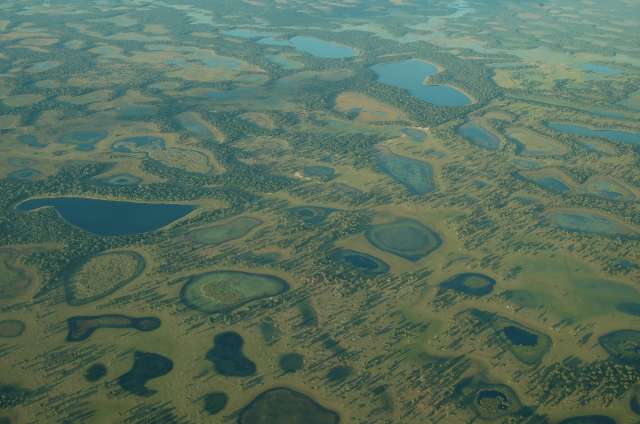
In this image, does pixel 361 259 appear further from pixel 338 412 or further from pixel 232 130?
pixel 232 130

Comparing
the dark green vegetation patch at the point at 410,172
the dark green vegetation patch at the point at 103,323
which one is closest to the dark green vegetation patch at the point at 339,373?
the dark green vegetation patch at the point at 103,323

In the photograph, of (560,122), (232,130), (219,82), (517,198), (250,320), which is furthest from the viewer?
(219,82)

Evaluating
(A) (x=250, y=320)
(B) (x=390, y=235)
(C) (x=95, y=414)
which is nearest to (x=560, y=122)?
(B) (x=390, y=235)

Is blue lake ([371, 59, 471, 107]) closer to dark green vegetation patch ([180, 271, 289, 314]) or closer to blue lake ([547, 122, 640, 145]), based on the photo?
blue lake ([547, 122, 640, 145])

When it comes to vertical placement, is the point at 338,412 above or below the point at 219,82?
below

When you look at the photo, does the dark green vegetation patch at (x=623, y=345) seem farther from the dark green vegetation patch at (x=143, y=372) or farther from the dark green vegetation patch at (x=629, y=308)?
the dark green vegetation patch at (x=143, y=372)

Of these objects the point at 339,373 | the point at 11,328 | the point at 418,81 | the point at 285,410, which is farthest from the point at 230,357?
the point at 418,81

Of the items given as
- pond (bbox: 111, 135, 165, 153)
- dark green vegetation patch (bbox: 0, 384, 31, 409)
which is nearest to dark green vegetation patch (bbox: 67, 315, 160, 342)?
dark green vegetation patch (bbox: 0, 384, 31, 409)
